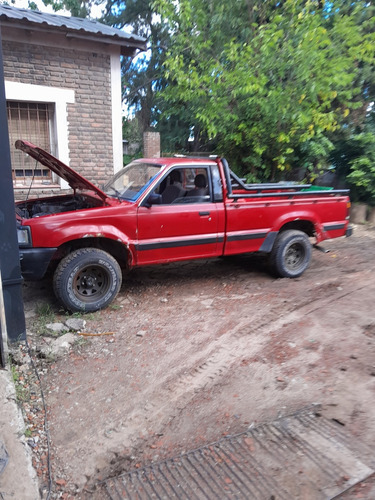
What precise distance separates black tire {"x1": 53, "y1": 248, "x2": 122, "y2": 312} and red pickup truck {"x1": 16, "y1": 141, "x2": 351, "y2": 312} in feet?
0.04

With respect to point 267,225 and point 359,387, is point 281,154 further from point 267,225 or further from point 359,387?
point 359,387

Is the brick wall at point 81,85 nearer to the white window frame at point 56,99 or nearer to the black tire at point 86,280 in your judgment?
the white window frame at point 56,99

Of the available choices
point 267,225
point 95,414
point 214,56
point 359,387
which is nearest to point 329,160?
point 214,56

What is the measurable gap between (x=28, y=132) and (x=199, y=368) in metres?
6.59

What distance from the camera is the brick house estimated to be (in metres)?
7.89

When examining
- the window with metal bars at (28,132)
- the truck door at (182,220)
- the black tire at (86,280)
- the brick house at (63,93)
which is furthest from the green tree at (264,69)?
the black tire at (86,280)

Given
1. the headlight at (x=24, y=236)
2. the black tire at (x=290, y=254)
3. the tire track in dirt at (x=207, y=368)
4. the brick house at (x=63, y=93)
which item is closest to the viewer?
the tire track in dirt at (x=207, y=368)

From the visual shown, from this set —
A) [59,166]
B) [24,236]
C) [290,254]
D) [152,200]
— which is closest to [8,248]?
[24,236]

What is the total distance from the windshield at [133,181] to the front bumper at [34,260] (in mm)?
1263

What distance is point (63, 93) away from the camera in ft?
27.4

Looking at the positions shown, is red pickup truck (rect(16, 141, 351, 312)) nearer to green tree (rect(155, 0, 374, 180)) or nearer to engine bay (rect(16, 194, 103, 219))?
engine bay (rect(16, 194, 103, 219))

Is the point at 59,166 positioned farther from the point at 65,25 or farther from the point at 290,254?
the point at 65,25

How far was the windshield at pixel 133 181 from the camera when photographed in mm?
5338

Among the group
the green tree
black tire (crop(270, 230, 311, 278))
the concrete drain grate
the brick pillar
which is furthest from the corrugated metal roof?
the concrete drain grate
